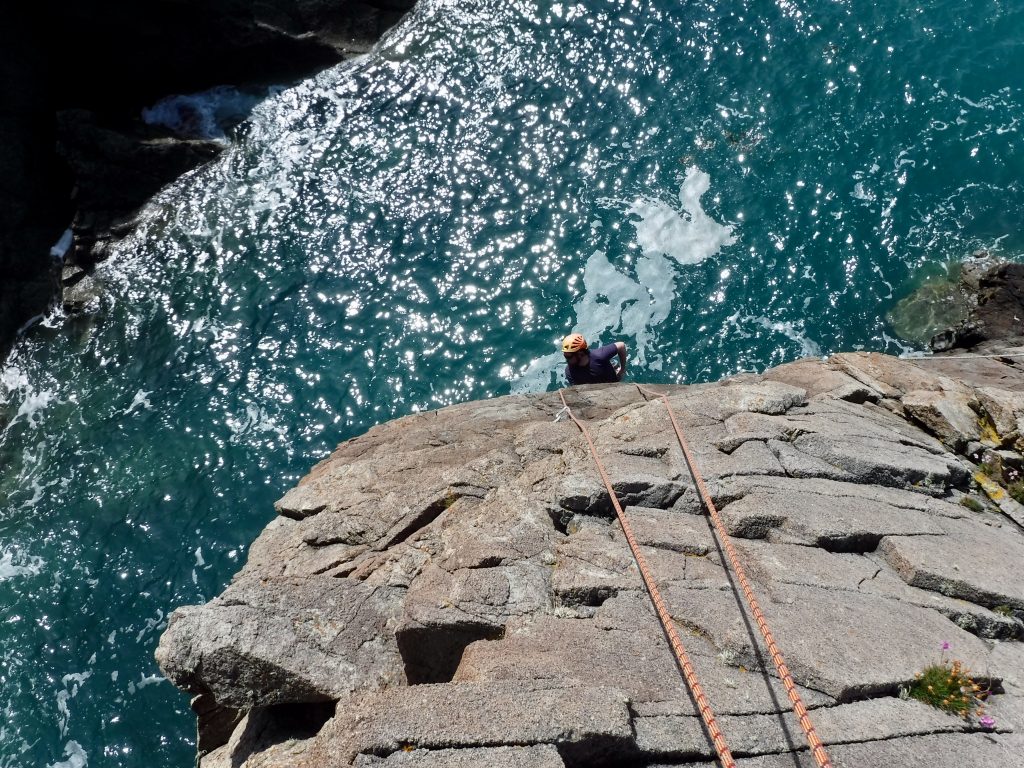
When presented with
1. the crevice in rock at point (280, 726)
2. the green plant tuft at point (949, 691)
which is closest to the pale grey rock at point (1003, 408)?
the green plant tuft at point (949, 691)

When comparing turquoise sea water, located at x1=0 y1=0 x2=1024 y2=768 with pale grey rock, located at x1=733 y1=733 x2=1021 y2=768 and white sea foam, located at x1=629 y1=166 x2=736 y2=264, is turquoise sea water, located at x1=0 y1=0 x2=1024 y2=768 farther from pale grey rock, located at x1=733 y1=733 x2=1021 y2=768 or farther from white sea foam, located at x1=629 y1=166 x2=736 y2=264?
pale grey rock, located at x1=733 y1=733 x2=1021 y2=768

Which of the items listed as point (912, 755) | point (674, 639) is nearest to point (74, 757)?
point (674, 639)

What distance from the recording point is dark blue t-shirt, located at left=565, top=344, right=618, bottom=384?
46.9ft

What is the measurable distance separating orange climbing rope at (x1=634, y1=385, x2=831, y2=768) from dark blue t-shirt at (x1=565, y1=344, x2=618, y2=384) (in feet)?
11.5

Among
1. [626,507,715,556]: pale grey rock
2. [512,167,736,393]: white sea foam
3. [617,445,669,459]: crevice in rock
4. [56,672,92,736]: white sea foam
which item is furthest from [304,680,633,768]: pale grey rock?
[512,167,736,393]: white sea foam

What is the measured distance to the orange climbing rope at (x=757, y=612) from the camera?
217 inches

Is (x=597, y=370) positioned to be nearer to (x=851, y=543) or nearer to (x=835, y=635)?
(x=851, y=543)

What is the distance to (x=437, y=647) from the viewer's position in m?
7.63

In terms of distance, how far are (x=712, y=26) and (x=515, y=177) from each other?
805 centimetres

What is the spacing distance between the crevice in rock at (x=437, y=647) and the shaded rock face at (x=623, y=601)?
1.0 inches

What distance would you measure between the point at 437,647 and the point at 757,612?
3211 millimetres

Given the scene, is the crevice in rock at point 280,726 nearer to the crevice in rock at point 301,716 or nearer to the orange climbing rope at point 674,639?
the crevice in rock at point 301,716

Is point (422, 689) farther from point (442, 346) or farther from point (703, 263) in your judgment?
point (703, 263)

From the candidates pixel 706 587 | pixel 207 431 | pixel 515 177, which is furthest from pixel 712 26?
pixel 706 587
